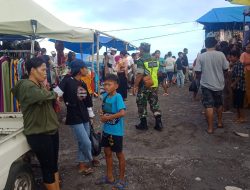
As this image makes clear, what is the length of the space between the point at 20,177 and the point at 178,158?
9.77ft

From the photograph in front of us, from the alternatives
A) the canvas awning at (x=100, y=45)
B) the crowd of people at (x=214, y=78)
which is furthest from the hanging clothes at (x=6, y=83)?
the canvas awning at (x=100, y=45)

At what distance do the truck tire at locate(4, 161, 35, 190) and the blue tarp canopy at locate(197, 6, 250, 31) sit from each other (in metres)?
12.4

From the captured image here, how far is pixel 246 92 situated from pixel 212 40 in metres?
1.85

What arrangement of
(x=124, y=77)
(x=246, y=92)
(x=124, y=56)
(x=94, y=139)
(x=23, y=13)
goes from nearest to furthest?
(x=94, y=139) → (x=23, y=13) → (x=246, y=92) → (x=124, y=77) → (x=124, y=56)

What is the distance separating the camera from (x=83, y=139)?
5020 mm

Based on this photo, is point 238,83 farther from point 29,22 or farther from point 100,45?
point 100,45

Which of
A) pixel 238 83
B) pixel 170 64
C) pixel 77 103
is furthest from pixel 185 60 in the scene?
pixel 77 103

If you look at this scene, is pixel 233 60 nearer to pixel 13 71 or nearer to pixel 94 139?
pixel 94 139

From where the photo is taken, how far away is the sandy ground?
511 cm

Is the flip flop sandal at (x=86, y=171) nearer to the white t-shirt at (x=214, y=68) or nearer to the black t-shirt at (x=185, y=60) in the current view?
the white t-shirt at (x=214, y=68)

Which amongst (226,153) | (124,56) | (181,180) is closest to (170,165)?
(181,180)

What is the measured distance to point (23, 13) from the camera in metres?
6.84

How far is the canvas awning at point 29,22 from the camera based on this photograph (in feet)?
19.7

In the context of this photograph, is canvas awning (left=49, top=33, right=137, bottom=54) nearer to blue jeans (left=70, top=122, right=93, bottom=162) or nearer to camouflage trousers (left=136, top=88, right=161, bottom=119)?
camouflage trousers (left=136, top=88, right=161, bottom=119)
